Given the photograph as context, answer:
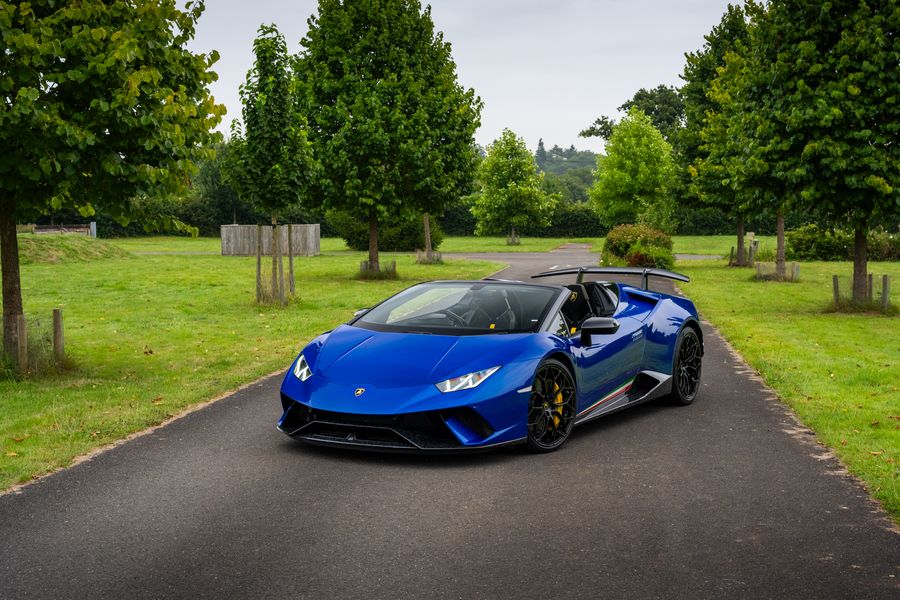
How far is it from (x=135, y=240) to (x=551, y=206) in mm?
29883

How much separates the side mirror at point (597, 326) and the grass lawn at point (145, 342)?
10.0 ft

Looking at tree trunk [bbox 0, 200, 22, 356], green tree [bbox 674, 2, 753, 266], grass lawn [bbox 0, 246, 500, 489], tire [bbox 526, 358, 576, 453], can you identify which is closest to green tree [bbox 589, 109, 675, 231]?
green tree [bbox 674, 2, 753, 266]

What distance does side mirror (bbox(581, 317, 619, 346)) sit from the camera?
26.1 feet

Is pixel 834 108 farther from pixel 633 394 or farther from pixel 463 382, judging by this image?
pixel 463 382

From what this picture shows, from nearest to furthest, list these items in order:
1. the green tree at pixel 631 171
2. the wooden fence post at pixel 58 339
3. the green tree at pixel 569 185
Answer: the wooden fence post at pixel 58 339 < the green tree at pixel 631 171 < the green tree at pixel 569 185

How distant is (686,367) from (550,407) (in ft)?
9.20

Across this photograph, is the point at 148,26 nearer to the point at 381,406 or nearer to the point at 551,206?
the point at 381,406

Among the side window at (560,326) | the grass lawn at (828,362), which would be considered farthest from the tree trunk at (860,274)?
the side window at (560,326)

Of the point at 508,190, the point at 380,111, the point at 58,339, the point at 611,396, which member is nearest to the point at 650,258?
the point at 380,111

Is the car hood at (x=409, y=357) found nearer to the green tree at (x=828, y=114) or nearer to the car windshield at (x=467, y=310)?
the car windshield at (x=467, y=310)

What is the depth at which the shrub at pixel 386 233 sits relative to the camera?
52.0 metres

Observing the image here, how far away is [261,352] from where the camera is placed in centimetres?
1416

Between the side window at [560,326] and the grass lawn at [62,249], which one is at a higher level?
the side window at [560,326]

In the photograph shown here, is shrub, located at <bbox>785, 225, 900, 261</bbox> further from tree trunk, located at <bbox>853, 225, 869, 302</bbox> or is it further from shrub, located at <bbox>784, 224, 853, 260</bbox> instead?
tree trunk, located at <bbox>853, 225, 869, 302</bbox>
